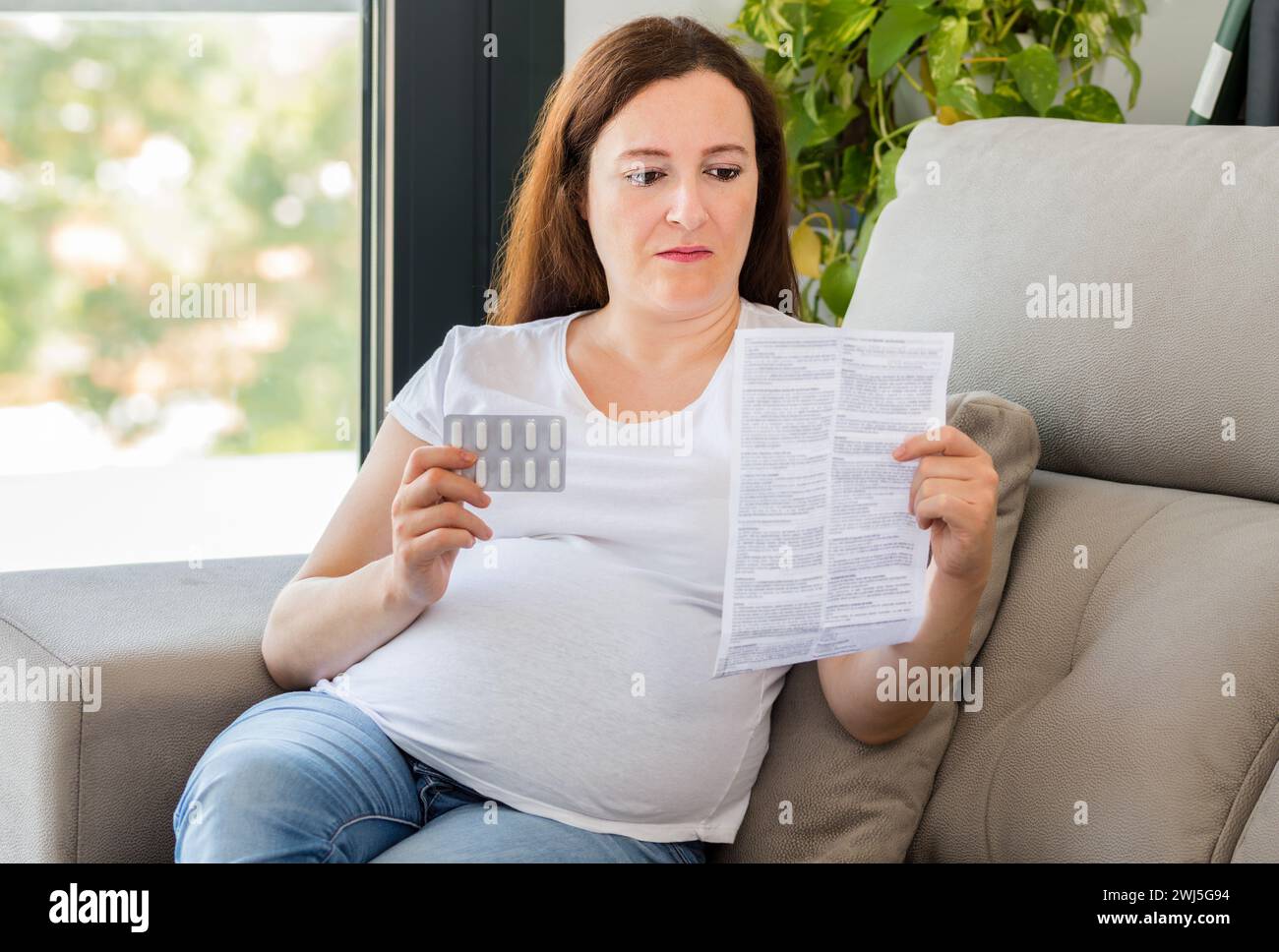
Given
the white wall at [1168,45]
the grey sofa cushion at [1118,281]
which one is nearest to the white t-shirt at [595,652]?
the grey sofa cushion at [1118,281]

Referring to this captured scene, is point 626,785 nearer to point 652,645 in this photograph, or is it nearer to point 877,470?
point 652,645

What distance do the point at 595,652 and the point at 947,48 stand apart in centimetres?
112

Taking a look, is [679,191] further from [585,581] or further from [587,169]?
[585,581]

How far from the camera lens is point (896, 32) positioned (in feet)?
5.65

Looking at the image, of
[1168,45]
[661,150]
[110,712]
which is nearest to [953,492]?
[661,150]

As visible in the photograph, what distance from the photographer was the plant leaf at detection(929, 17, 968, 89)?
5.63 feet

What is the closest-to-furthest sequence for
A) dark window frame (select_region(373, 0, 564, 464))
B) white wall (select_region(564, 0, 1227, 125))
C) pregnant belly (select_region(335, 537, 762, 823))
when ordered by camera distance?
pregnant belly (select_region(335, 537, 762, 823)), dark window frame (select_region(373, 0, 564, 464)), white wall (select_region(564, 0, 1227, 125))

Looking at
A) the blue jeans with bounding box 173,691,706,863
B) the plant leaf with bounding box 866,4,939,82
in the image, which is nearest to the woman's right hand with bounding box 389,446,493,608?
the blue jeans with bounding box 173,691,706,863

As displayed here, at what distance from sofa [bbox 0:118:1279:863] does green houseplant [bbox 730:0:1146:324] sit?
595 millimetres

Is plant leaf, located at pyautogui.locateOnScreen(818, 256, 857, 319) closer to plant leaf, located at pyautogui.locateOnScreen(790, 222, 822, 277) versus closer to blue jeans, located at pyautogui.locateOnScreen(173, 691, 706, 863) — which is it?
plant leaf, located at pyautogui.locateOnScreen(790, 222, 822, 277)

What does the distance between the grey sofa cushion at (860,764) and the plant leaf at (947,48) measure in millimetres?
820

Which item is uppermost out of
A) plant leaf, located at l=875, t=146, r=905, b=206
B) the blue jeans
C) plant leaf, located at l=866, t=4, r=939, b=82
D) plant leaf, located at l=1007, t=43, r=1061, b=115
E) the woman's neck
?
plant leaf, located at l=866, t=4, r=939, b=82

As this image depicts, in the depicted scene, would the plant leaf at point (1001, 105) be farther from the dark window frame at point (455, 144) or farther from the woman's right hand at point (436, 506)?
the woman's right hand at point (436, 506)

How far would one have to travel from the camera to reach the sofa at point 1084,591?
0.89 meters
